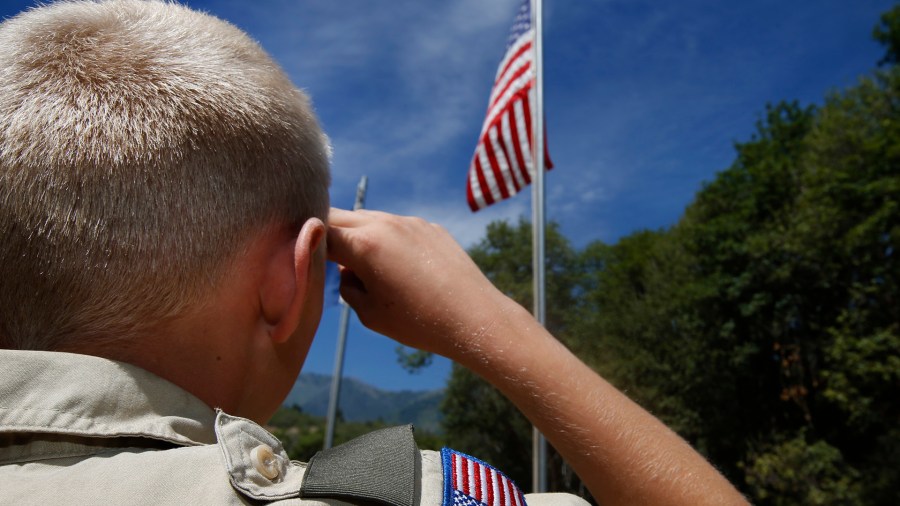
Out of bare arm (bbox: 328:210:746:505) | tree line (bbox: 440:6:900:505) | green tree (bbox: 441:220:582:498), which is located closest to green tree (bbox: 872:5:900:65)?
tree line (bbox: 440:6:900:505)

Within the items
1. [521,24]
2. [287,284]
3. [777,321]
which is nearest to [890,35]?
[777,321]

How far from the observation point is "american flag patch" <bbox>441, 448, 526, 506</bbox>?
84 cm

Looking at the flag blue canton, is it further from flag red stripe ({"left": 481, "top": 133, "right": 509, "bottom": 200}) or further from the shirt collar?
the shirt collar

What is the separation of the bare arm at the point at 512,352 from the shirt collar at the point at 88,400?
0.48m

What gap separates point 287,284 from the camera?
106 centimetres

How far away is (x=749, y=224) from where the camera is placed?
83.3 feet

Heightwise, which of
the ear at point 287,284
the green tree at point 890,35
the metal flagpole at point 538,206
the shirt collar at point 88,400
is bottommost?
the shirt collar at point 88,400

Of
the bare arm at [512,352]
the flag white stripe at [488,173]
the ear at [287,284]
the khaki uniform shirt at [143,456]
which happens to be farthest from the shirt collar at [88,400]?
the flag white stripe at [488,173]

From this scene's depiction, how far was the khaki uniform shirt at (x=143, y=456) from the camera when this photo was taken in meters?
0.78

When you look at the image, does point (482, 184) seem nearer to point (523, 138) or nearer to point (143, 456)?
point (523, 138)

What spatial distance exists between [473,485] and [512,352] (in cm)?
39

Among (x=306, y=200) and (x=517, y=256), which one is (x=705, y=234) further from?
(x=306, y=200)

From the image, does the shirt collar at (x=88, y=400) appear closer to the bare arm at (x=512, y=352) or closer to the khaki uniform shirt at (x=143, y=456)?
the khaki uniform shirt at (x=143, y=456)

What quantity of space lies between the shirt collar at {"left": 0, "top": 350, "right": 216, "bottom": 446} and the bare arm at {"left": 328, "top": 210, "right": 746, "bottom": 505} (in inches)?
18.9
